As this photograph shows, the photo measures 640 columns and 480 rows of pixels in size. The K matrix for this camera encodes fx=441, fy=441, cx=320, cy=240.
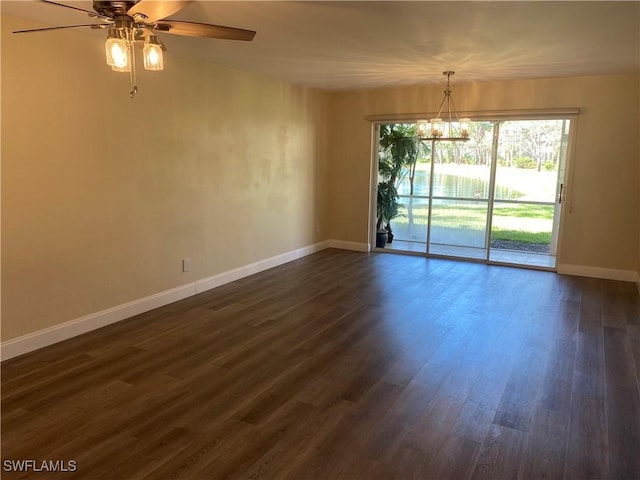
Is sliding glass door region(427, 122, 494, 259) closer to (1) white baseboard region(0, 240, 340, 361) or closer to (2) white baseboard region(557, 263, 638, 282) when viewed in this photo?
(2) white baseboard region(557, 263, 638, 282)

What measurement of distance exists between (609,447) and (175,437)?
2280mm

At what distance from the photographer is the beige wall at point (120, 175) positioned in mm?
3230

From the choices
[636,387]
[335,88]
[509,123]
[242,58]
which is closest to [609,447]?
A: [636,387]

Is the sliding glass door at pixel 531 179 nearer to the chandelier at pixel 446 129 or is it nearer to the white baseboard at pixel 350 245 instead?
the chandelier at pixel 446 129

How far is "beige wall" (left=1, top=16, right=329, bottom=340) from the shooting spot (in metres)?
3.23

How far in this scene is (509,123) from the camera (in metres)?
6.19

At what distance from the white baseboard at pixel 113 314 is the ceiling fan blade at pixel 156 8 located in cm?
256

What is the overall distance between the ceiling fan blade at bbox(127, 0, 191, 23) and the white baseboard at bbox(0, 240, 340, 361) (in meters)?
2.56

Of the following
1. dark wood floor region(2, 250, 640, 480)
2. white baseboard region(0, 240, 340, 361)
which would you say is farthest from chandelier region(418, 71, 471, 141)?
white baseboard region(0, 240, 340, 361)

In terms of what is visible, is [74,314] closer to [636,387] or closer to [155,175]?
[155,175]

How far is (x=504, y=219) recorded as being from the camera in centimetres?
665

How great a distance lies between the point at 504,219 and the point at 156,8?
5.83 metres

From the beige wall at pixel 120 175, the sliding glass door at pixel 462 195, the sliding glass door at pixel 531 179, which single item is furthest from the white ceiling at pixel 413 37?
the sliding glass door at pixel 462 195

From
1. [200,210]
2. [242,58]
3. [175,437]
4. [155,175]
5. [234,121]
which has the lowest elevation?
[175,437]
